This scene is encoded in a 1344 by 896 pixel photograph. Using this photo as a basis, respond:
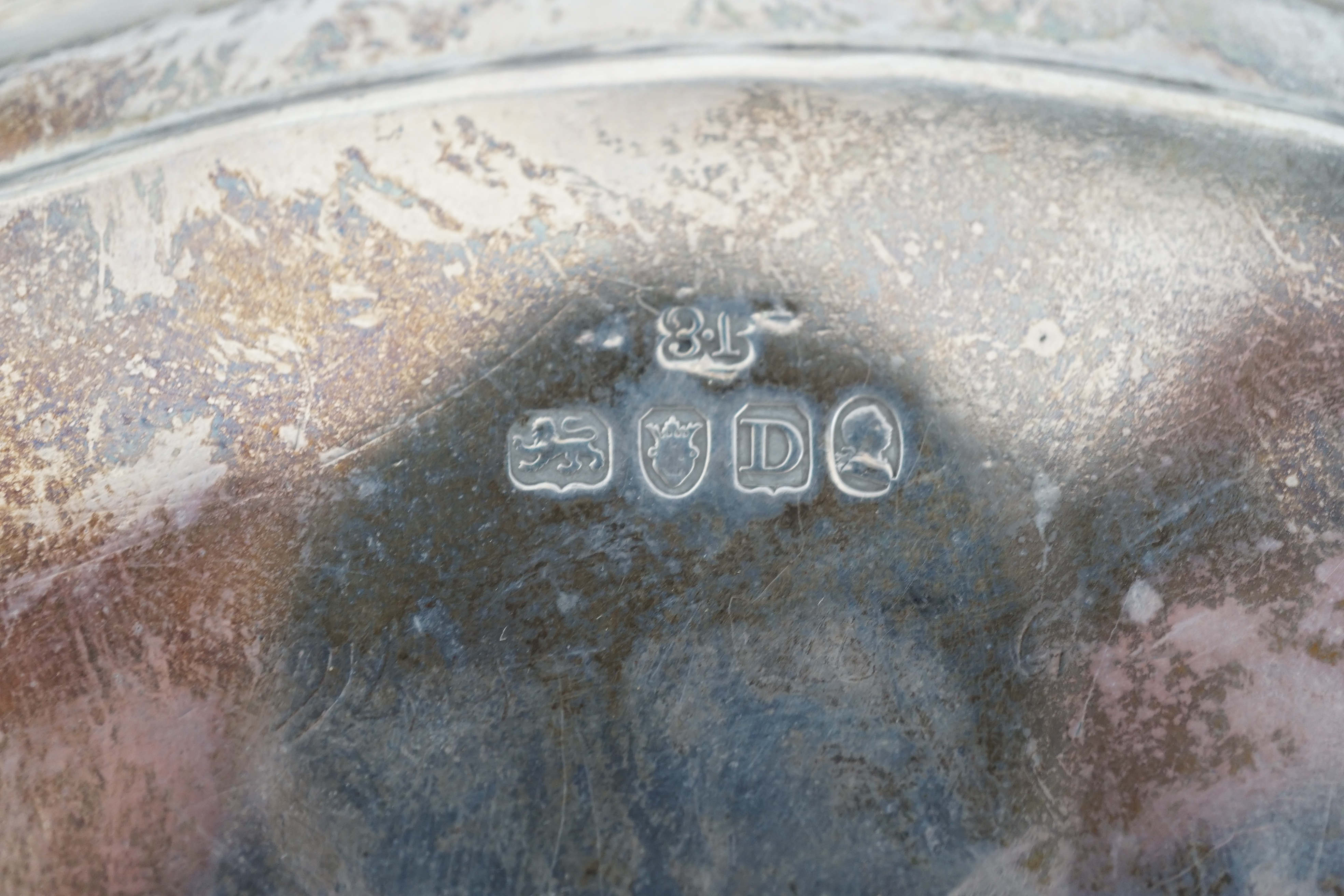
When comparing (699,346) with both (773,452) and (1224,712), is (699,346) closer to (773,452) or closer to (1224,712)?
(773,452)

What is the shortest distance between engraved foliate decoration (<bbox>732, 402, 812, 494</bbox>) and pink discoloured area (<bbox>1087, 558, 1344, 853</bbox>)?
326 mm

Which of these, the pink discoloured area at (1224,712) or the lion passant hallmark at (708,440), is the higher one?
the lion passant hallmark at (708,440)

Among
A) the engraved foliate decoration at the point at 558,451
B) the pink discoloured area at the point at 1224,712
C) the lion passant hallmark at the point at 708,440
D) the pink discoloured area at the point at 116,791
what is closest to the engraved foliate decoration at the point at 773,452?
the lion passant hallmark at the point at 708,440

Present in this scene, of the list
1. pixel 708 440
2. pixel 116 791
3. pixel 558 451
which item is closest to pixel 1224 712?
pixel 708 440

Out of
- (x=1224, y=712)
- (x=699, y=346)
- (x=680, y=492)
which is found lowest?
(x=1224, y=712)

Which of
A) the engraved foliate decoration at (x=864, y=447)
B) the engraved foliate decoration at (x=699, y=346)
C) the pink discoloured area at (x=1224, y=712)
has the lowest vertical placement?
the pink discoloured area at (x=1224, y=712)

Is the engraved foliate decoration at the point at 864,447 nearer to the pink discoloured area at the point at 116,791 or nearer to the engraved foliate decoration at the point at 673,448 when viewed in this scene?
the engraved foliate decoration at the point at 673,448

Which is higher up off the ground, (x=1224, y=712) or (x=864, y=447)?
(x=864, y=447)

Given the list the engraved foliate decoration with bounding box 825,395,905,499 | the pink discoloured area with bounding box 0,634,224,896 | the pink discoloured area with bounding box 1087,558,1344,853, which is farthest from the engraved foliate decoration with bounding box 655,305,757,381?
the pink discoloured area with bounding box 0,634,224,896

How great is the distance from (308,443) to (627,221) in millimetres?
370

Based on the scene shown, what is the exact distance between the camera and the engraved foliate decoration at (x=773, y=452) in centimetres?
88

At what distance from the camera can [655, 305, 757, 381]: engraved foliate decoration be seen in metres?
0.88

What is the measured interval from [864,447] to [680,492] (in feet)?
0.60

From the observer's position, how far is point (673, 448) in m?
0.87
